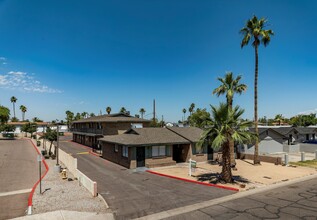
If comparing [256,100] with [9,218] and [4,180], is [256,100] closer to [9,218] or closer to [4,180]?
[9,218]

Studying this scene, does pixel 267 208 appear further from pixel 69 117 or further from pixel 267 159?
pixel 69 117

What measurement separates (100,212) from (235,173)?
15.2 m

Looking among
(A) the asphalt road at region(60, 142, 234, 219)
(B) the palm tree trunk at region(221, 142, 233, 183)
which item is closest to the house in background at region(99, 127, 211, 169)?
(A) the asphalt road at region(60, 142, 234, 219)

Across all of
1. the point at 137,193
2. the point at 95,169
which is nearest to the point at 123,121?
the point at 95,169

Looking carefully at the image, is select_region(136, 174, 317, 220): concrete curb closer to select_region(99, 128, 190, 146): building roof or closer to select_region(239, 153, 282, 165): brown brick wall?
select_region(239, 153, 282, 165): brown brick wall

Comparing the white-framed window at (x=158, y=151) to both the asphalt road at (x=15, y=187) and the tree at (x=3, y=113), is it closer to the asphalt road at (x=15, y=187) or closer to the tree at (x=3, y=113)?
the asphalt road at (x=15, y=187)

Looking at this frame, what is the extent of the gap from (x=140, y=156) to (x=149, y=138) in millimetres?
2710

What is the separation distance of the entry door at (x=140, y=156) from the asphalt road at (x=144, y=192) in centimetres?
250

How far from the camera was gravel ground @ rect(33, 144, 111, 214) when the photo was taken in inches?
487

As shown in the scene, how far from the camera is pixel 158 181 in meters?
19.0

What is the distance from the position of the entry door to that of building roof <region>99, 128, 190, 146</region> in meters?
0.94

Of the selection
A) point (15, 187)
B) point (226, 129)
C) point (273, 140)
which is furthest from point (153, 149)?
point (273, 140)

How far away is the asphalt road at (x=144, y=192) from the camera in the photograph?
12781 millimetres

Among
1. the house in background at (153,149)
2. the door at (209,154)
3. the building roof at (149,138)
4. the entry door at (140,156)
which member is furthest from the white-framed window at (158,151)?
the door at (209,154)
